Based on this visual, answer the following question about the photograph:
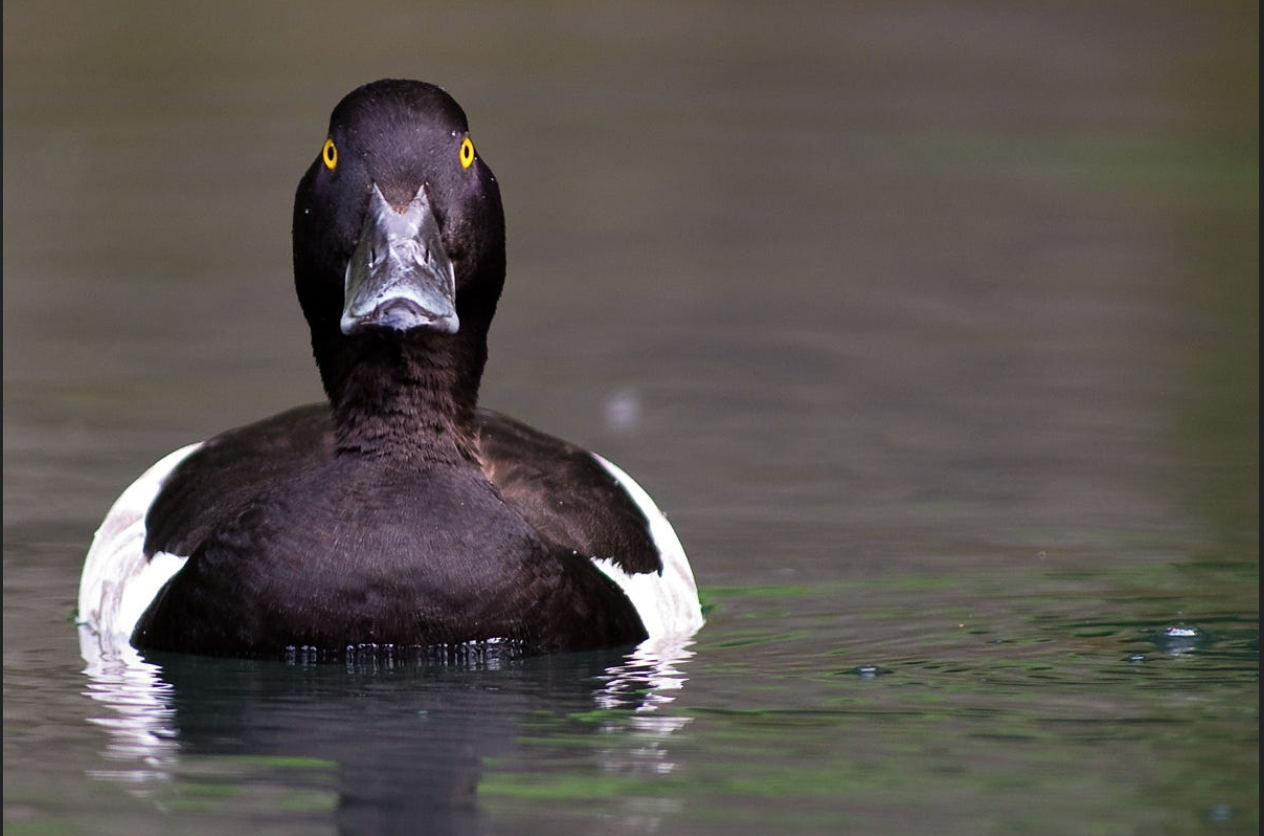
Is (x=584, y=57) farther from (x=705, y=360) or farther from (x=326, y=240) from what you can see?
(x=326, y=240)

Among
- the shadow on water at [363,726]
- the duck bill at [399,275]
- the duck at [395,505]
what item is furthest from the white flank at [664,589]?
the duck bill at [399,275]

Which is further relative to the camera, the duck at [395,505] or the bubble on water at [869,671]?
the bubble on water at [869,671]

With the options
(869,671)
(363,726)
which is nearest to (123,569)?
(363,726)

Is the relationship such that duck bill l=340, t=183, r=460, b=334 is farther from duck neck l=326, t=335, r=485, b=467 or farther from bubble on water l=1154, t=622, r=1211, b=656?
bubble on water l=1154, t=622, r=1211, b=656

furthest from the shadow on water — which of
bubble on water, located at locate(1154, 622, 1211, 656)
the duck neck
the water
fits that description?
bubble on water, located at locate(1154, 622, 1211, 656)

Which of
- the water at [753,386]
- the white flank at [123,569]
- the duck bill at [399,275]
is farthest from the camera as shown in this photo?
the white flank at [123,569]

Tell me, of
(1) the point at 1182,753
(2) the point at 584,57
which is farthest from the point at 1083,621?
(2) the point at 584,57

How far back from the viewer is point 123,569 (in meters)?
8.79

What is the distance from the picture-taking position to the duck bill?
7.40 metres

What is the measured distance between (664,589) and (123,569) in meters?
1.87

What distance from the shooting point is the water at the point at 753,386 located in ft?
21.8

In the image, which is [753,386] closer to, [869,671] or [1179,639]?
[1179,639]

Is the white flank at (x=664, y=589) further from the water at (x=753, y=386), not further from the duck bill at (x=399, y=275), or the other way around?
the duck bill at (x=399, y=275)

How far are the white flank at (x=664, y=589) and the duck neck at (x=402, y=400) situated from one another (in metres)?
0.75
